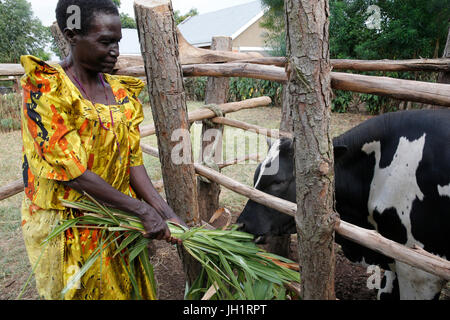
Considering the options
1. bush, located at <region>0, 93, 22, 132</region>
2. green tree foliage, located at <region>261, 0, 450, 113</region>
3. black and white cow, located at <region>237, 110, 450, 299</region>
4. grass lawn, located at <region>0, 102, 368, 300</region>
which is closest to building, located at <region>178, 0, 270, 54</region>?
green tree foliage, located at <region>261, 0, 450, 113</region>

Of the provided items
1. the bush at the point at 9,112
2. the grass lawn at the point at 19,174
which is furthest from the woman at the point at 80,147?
the bush at the point at 9,112

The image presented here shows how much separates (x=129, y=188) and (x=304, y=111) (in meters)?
1.16

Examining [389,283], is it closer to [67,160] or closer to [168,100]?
[168,100]

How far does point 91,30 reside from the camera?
1.58 metres

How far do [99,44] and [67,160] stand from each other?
1.87 ft

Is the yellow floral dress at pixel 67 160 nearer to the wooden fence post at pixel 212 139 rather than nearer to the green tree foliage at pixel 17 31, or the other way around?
the wooden fence post at pixel 212 139

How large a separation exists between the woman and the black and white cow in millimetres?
952

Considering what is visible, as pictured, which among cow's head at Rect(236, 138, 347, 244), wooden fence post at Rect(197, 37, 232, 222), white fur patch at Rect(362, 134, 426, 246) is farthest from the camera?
wooden fence post at Rect(197, 37, 232, 222)

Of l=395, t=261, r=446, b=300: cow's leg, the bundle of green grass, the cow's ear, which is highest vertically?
the cow's ear

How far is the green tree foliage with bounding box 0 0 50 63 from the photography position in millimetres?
25766

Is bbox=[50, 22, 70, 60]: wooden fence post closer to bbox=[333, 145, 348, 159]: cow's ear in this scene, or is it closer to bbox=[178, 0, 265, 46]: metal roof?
bbox=[333, 145, 348, 159]: cow's ear

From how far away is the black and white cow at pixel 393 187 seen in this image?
1976mm

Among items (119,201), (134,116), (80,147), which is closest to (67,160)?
(80,147)
